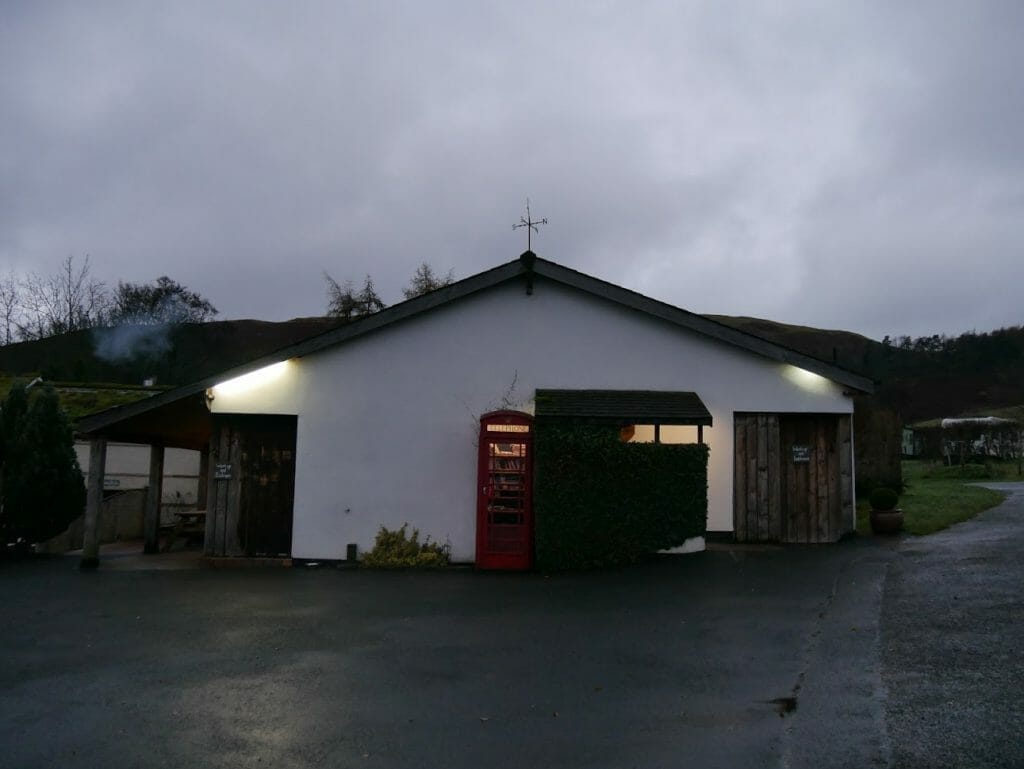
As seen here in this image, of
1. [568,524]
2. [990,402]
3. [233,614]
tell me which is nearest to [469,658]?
[233,614]

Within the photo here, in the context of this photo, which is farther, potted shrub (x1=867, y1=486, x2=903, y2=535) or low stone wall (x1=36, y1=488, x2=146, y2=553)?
low stone wall (x1=36, y1=488, x2=146, y2=553)

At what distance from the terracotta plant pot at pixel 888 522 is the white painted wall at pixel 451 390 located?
7.11 feet

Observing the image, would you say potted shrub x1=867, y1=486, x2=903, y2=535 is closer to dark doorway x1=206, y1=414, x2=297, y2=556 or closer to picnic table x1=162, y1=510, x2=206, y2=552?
dark doorway x1=206, y1=414, x2=297, y2=556

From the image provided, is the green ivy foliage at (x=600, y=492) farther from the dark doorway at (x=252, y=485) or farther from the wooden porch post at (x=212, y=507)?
the wooden porch post at (x=212, y=507)

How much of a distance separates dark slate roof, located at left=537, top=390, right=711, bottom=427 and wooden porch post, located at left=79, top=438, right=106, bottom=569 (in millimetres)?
7832

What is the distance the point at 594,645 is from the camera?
789 centimetres

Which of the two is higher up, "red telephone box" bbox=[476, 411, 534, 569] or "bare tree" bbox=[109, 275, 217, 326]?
"bare tree" bbox=[109, 275, 217, 326]

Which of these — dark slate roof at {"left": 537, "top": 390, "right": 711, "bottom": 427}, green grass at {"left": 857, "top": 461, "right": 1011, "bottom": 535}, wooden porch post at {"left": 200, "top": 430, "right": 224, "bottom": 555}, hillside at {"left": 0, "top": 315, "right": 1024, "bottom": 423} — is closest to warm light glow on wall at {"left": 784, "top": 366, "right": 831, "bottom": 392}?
dark slate roof at {"left": 537, "top": 390, "right": 711, "bottom": 427}

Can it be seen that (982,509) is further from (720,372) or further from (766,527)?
(720,372)

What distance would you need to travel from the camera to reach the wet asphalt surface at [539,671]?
203 inches

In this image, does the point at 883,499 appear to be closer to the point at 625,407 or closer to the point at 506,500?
the point at 625,407

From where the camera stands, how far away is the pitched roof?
13938 millimetres

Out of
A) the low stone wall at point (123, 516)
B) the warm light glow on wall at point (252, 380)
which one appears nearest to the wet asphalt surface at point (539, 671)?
the warm light glow on wall at point (252, 380)

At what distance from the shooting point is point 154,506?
655 inches
